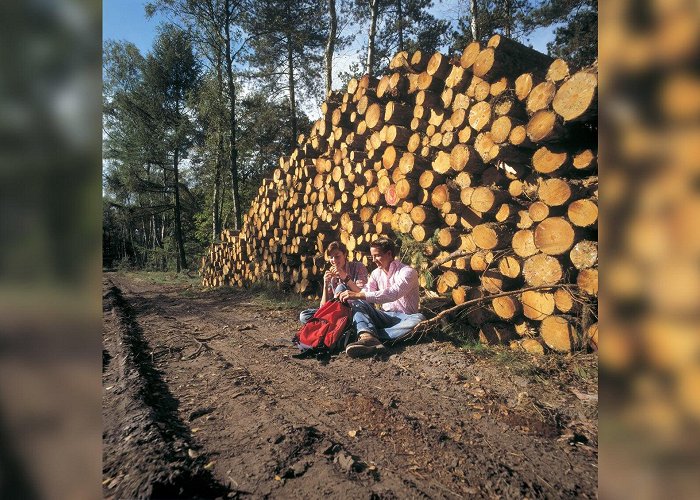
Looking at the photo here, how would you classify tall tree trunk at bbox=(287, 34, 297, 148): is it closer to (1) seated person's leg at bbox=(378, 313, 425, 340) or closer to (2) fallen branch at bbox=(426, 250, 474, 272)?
(2) fallen branch at bbox=(426, 250, 474, 272)

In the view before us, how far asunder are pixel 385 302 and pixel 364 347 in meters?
0.49

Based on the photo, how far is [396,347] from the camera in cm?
361

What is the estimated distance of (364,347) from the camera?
344 centimetres

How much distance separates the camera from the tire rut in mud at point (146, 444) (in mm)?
1627

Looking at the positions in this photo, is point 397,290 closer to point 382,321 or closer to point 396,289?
point 396,289

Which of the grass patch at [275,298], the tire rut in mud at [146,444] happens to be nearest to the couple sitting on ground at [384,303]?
the tire rut in mud at [146,444]

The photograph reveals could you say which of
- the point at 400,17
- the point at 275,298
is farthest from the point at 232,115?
the point at 275,298

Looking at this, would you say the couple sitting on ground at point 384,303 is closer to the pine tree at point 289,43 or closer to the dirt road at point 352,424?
the dirt road at point 352,424

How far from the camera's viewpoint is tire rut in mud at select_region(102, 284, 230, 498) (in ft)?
5.34

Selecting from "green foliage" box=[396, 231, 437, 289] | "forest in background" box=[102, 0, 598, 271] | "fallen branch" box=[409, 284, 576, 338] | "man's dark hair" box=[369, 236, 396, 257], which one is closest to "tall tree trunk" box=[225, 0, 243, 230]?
"forest in background" box=[102, 0, 598, 271]
